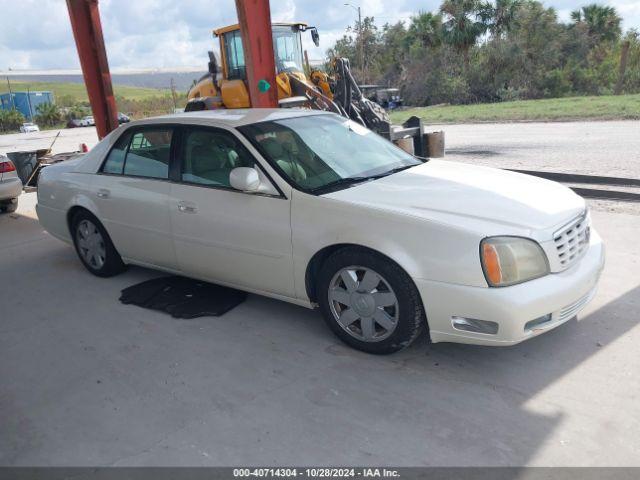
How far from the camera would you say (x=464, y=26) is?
37.0m

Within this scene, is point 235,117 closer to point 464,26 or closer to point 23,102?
point 464,26

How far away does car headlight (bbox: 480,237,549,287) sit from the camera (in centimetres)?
315

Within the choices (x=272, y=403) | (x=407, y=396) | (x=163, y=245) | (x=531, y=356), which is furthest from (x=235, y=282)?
(x=531, y=356)

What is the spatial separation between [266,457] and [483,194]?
2098mm

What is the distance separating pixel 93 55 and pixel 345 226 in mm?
7910

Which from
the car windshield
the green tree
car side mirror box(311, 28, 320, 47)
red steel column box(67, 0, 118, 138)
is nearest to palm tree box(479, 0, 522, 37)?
car side mirror box(311, 28, 320, 47)

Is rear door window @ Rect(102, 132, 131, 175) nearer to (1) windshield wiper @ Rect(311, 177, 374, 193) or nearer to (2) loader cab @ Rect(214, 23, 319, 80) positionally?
(1) windshield wiper @ Rect(311, 177, 374, 193)

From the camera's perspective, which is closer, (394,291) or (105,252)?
(394,291)

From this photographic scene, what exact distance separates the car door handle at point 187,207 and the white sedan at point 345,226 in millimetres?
16

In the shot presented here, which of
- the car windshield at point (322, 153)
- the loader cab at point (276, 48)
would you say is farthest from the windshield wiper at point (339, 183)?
the loader cab at point (276, 48)

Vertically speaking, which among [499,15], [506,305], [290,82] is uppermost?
[499,15]

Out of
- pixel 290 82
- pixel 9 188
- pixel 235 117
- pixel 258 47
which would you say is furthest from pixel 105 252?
pixel 290 82

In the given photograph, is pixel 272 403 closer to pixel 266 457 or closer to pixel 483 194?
pixel 266 457

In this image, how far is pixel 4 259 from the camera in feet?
21.5
